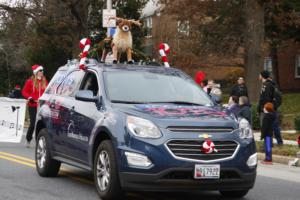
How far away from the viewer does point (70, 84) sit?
34.3 ft

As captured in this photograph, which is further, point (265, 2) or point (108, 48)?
point (265, 2)

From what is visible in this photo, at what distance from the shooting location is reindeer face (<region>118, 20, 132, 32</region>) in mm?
12008

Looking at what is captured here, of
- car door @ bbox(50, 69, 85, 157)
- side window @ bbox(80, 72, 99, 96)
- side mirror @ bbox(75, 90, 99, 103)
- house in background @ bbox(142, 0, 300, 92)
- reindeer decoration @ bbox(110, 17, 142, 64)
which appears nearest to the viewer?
side mirror @ bbox(75, 90, 99, 103)

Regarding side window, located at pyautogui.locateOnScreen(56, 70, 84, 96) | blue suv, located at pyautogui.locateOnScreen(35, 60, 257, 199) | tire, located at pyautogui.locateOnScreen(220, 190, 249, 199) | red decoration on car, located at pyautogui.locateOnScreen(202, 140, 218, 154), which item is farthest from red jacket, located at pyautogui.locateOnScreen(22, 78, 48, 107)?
red decoration on car, located at pyautogui.locateOnScreen(202, 140, 218, 154)

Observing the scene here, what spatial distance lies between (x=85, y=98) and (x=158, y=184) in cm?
177

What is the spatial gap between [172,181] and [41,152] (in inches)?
146

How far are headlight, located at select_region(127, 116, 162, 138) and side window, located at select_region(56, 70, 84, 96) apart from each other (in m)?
2.23

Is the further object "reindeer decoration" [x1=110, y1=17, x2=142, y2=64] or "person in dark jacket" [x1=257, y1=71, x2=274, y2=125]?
"person in dark jacket" [x1=257, y1=71, x2=274, y2=125]

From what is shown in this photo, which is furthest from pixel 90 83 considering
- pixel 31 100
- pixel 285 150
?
pixel 285 150

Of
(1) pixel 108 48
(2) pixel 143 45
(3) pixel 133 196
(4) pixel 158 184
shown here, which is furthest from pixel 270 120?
(2) pixel 143 45

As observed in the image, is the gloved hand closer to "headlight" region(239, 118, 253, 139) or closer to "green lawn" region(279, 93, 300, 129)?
"headlight" region(239, 118, 253, 139)

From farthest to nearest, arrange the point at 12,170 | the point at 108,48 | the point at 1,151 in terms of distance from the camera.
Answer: the point at 1,151, the point at 108,48, the point at 12,170

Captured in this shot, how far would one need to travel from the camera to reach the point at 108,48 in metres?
12.5

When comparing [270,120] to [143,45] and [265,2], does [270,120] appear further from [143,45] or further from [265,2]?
[143,45]
